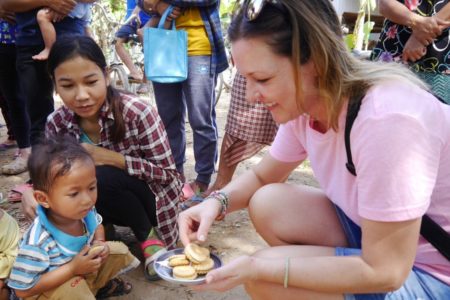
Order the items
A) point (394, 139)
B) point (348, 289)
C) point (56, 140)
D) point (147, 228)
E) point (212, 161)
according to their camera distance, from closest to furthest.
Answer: point (394, 139) → point (348, 289) → point (56, 140) → point (147, 228) → point (212, 161)

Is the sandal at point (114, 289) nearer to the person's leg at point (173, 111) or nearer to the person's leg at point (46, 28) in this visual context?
the person's leg at point (173, 111)

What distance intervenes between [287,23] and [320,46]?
4.1 inches

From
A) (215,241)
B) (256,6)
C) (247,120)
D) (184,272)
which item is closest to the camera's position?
(256,6)

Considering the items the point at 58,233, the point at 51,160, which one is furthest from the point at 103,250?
the point at 51,160

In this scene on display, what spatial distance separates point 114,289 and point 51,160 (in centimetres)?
72

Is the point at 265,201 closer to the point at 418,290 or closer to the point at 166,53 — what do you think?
the point at 418,290

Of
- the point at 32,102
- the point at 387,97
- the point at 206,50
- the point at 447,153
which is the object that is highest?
the point at 387,97

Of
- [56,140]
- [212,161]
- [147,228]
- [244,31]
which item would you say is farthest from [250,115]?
[244,31]

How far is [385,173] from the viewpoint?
1030 mm

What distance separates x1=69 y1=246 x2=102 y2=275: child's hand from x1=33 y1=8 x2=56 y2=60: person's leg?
1.61 m

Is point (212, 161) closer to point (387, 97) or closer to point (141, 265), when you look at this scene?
point (141, 265)

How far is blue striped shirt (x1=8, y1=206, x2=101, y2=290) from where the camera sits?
1.57 meters

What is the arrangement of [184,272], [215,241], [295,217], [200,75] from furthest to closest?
[200,75], [215,241], [295,217], [184,272]

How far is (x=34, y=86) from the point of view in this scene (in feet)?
9.68
